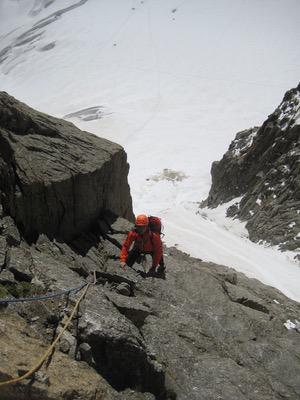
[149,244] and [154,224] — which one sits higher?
[154,224]

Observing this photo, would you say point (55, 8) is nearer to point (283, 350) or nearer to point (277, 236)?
point (277, 236)

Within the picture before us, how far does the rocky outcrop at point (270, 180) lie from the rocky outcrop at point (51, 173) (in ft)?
32.7

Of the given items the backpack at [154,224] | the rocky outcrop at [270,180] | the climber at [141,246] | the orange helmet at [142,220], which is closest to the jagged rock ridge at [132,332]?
the climber at [141,246]

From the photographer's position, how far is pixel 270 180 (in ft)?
74.5

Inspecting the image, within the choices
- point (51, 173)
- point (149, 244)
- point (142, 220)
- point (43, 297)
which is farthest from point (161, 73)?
point (43, 297)

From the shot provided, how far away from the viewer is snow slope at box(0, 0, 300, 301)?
146ft

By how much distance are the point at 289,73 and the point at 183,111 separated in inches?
619

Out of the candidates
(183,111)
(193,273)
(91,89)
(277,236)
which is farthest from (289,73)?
(193,273)

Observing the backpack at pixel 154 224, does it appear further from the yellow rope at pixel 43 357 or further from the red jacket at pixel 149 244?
the yellow rope at pixel 43 357

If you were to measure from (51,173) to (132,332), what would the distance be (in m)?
4.04

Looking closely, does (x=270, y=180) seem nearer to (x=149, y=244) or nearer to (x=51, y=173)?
(x=149, y=244)

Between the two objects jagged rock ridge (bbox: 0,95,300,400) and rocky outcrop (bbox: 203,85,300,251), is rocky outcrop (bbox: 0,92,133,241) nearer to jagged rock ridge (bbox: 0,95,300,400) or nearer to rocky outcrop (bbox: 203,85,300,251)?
jagged rock ridge (bbox: 0,95,300,400)

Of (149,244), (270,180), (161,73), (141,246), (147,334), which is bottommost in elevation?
(147,334)

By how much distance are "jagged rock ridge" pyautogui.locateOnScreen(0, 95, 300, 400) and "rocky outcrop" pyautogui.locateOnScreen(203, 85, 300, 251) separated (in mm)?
9587
